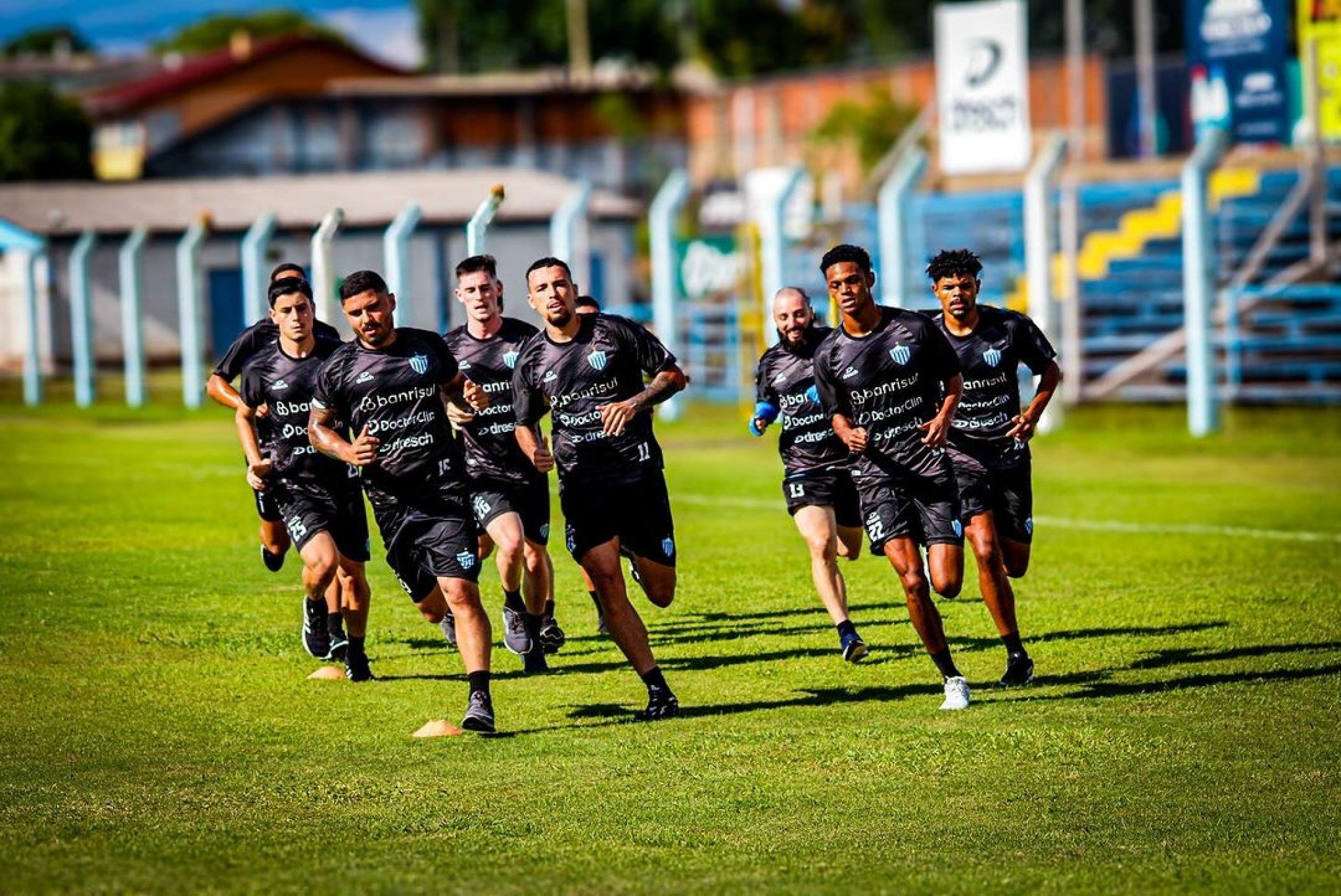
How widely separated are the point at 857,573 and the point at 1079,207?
1008 inches

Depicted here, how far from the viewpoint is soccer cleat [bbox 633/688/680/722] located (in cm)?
1075

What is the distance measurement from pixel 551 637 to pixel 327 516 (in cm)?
150

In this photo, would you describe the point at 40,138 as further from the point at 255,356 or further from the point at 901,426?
the point at 901,426

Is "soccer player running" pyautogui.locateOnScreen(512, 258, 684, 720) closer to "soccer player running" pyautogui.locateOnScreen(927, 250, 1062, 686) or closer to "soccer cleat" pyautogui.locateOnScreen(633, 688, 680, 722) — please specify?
"soccer cleat" pyautogui.locateOnScreen(633, 688, 680, 722)

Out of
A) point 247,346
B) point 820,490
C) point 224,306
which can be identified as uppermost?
point 247,346

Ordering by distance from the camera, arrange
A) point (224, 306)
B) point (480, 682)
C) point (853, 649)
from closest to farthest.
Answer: point (480, 682) < point (853, 649) < point (224, 306)

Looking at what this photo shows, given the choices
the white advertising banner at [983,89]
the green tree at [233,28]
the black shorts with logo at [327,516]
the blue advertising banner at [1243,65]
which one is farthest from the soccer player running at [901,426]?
the green tree at [233,28]

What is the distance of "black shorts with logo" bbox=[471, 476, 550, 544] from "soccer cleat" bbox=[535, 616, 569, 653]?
48cm

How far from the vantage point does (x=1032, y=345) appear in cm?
1191

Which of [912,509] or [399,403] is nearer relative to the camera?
[399,403]

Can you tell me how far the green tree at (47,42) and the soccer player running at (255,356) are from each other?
17512cm

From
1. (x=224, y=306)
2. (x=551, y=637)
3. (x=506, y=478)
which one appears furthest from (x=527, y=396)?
(x=224, y=306)

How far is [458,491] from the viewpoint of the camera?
11.0 meters

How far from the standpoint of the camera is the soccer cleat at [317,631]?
1268cm
